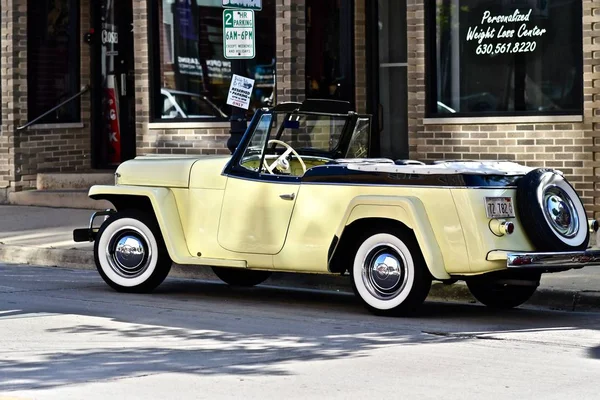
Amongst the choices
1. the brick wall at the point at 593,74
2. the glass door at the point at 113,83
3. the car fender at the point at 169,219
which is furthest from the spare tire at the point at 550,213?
the glass door at the point at 113,83

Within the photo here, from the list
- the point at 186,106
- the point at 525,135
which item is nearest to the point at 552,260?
the point at 525,135

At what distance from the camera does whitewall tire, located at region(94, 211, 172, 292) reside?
11172 mm

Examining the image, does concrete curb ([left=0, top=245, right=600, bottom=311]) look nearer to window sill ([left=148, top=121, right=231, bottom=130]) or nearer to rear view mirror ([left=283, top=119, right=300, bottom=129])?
rear view mirror ([left=283, top=119, right=300, bottom=129])

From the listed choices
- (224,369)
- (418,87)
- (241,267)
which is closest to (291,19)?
(418,87)

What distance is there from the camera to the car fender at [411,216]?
9.51 meters

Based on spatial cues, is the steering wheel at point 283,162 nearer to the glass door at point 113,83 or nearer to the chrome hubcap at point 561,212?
the chrome hubcap at point 561,212

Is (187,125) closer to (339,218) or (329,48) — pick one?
(329,48)

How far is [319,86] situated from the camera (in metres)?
17.5

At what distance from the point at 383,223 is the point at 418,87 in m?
6.25

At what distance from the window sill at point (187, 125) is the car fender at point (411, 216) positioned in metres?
8.08

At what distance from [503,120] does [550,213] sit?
18.8ft

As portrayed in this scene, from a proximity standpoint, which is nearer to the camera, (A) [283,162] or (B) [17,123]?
(A) [283,162]

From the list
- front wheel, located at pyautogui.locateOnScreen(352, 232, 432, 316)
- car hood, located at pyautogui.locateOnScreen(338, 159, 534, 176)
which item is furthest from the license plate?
front wheel, located at pyautogui.locateOnScreen(352, 232, 432, 316)

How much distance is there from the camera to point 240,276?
1200 centimetres
